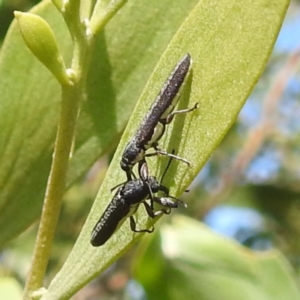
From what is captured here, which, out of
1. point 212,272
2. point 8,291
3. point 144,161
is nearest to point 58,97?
point 144,161

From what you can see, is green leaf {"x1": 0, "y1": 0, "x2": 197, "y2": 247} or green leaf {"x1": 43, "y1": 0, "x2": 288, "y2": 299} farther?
green leaf {"x1": 0, "y1": 0, "x2": 197, "y2": 247}

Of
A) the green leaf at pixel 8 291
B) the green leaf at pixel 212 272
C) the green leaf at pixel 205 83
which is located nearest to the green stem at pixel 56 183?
the green leaf at pixel 205 83

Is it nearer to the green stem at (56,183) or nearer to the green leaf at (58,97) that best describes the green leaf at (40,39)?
the green stem at (56,183)

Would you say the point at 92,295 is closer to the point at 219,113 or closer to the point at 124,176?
the point at 124,176

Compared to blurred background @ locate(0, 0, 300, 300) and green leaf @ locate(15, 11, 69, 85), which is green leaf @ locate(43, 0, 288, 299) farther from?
blurred background @ locate(0, 0, 300, 300)

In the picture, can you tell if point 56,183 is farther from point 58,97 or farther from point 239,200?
point 239,200

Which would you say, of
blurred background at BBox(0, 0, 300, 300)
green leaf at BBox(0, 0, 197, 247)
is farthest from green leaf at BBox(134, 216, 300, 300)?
green leaf at BBox(0, 0, 197, 247)

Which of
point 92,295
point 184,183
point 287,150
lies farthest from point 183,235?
point 287,150
